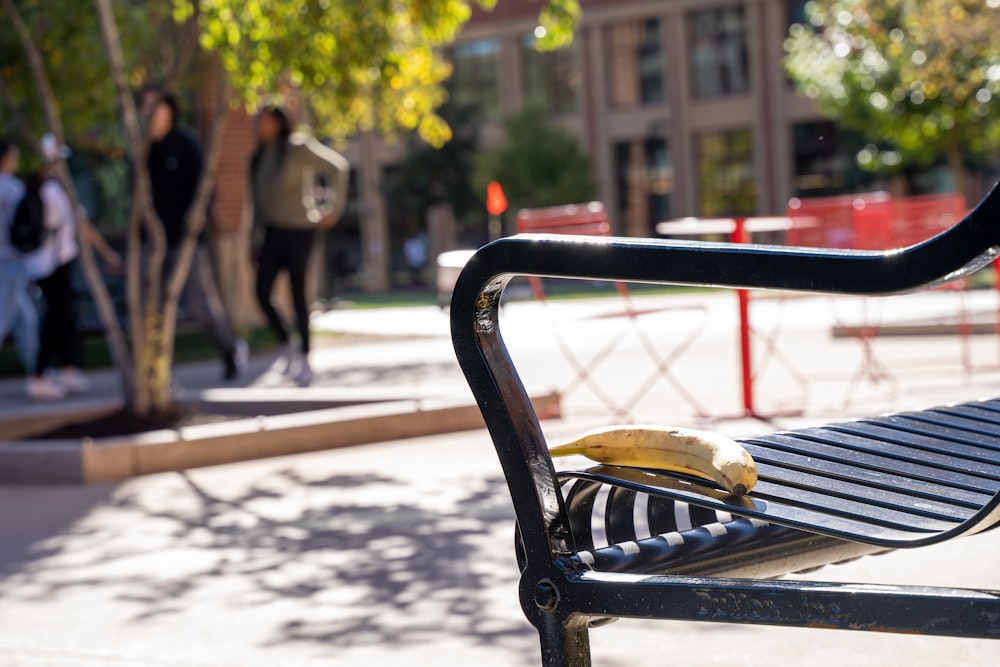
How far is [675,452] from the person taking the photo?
2.24 m

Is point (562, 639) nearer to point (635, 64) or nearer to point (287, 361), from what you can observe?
point (287, 361)

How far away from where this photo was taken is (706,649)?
3717 mm

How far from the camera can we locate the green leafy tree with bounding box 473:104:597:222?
46.3m

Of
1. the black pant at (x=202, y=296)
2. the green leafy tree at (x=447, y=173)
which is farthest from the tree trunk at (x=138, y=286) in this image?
the green leafy tree at (x=447, y=173)

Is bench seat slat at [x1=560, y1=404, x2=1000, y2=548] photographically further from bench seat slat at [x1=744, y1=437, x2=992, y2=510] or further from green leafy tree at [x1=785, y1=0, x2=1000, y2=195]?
green leafy tree at [x1=785, y1=0, x2=1000, y2=195]

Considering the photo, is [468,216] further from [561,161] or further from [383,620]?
[383,620]

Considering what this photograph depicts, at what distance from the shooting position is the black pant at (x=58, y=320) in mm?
11073

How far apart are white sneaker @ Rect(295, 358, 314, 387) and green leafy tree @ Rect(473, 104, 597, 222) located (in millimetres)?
35930

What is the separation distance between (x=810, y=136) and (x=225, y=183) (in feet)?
105

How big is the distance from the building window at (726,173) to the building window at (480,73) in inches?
332

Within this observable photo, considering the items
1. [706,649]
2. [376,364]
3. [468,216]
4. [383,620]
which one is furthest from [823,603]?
[468,216]

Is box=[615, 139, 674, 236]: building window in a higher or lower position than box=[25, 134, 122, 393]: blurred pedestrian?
higher

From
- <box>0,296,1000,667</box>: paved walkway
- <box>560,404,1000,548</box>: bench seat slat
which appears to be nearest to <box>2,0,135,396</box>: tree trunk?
<box>0,296,1000,667</box>: paved walkway

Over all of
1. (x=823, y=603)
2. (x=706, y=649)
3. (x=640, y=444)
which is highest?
(x=640, y=444)
